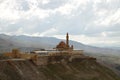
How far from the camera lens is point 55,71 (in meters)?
97.8

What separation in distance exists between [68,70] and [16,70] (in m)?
23.4

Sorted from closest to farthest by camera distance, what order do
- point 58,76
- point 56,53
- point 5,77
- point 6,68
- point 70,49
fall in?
1. point 5,77
2. point 6,68
3. point 58,76
4. point 56,53
5. point 70,49

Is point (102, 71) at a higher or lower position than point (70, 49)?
lower

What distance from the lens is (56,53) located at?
109188mm

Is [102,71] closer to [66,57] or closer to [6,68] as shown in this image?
[66,57]

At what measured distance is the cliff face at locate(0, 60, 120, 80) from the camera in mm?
82438

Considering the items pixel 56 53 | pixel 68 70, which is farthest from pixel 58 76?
pixel 56 53

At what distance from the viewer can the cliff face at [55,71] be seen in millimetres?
82438

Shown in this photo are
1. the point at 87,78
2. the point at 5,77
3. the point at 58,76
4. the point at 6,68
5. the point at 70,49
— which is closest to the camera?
the point at 5,77

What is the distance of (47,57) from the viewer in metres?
102

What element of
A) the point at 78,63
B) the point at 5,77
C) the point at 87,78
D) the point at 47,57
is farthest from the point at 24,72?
the point at 78,63

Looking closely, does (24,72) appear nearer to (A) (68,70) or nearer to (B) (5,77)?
(B) (5,77)

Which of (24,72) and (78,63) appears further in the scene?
(78,63)

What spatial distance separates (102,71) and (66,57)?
47.5 feet
